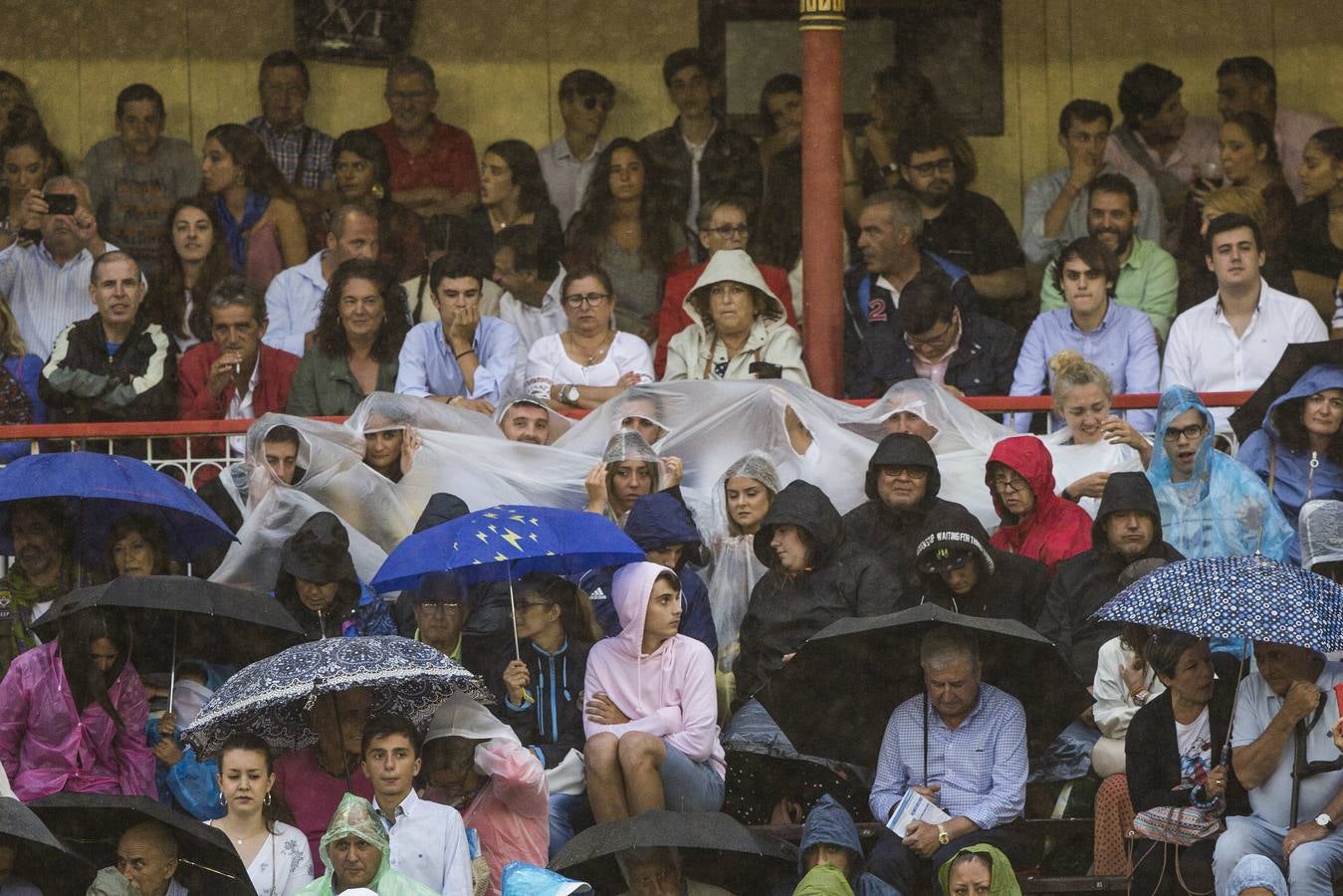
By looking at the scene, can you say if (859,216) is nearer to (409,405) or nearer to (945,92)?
(945,92)

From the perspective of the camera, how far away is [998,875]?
10.2m

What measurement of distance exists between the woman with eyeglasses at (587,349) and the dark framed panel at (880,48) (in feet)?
10.4

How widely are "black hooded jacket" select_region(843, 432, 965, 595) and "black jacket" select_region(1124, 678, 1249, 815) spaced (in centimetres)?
185

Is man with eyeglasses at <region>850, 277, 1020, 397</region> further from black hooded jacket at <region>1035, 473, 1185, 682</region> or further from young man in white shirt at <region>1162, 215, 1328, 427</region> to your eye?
black hooded jacket at <region>1035, 473, 1185, 682</region>

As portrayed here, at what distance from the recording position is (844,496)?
1284 centimetres

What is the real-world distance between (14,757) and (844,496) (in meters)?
3.92

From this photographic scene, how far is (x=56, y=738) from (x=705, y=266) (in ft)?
15.1

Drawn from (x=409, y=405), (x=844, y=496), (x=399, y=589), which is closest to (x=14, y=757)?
(x=399, y=589)

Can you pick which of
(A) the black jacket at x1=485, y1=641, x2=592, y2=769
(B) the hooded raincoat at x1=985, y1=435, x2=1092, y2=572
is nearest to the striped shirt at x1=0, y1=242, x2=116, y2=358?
(A) the black jacket at x1=485, y1=641, x2=592, y2=769

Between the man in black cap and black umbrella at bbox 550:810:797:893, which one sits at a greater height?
the man in black cap

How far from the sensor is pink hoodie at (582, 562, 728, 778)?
11289mm

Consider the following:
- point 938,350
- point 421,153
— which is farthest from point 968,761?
point 421,153

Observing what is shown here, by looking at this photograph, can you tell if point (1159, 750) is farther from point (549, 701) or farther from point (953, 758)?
point (549, 701)

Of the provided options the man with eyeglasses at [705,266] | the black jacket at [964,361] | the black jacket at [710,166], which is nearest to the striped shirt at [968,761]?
the black jacket at [964,361]
